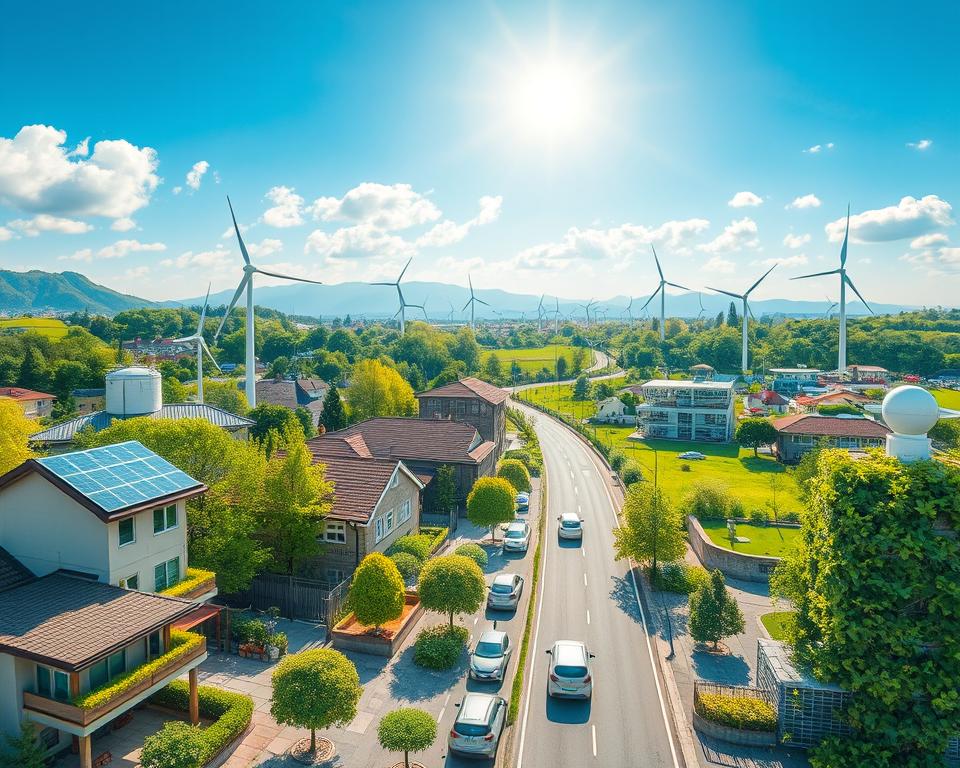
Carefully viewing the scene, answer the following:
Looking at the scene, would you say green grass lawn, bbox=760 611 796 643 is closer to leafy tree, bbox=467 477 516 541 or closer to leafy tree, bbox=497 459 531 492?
leafy tree, bbox=467 477 516 541

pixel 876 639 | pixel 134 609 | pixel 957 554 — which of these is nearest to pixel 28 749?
pixel 134 609

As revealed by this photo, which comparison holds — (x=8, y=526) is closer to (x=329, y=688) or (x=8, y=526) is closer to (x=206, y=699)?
(x=206, y=699)

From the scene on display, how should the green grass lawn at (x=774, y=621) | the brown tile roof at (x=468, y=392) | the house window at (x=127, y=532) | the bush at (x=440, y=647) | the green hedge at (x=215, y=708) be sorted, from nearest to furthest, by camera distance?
the green hedge at (x=215, y=708), the house window at (x=127, y=532), the bush at (x=440, y=647), the green grass lawn at (x=774, y=621), the brown tile roof at (x=468, y=392)

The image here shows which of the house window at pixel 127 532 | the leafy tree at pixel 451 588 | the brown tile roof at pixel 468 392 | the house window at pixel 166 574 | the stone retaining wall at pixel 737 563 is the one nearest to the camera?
the house window at pixel 127 532

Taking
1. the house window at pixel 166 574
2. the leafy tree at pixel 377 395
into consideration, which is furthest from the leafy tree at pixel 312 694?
the leafy tree at pixel 377 395

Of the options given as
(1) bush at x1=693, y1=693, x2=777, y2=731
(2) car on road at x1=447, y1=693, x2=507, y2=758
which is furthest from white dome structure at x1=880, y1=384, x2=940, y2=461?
(2) car on road at x1=447, y1=693, x2=507, y2=758

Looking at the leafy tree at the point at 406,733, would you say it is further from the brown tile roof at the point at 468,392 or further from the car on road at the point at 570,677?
the brown tile roof at the point at 468,392

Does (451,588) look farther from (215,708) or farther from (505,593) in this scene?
(215,708)
